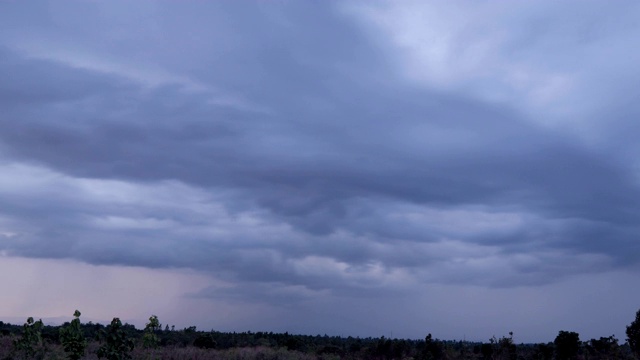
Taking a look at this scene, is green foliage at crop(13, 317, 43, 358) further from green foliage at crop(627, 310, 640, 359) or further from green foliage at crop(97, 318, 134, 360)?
green foliage at crop(627, 310, 640, 359)

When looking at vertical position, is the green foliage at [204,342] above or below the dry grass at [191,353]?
above

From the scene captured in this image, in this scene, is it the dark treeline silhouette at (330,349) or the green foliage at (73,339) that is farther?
the dark treeline silhouette at (330,349)

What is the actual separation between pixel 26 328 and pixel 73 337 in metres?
9.05

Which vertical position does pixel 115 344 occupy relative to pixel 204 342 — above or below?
below

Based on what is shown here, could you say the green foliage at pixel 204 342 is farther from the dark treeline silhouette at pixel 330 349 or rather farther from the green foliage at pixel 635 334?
the green foliage at pixel 635 334

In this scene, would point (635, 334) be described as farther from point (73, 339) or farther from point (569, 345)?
point (73, 339)

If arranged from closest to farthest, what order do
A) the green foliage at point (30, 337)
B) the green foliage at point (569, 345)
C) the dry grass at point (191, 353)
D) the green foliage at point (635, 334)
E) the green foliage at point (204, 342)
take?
the green foliage at point (30, 337) → the dry grass at point (191, 353) → the green foliage at point (635, 334) → the green foliage at point (569, 345) → the green foliage at point (204, 342)

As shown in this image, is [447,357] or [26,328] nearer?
[26,328]

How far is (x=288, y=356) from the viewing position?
54.1 meters

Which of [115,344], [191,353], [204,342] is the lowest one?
[115,344]

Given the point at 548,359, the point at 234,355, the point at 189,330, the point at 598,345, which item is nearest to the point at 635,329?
the point at 548,359

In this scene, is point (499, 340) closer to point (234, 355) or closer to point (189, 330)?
point (234, 355)

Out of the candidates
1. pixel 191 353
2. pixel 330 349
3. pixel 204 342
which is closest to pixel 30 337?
pixel 191 353

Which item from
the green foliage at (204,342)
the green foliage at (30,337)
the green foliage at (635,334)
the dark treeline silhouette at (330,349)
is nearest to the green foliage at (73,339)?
the dark treeline silhouette at (330,349)
